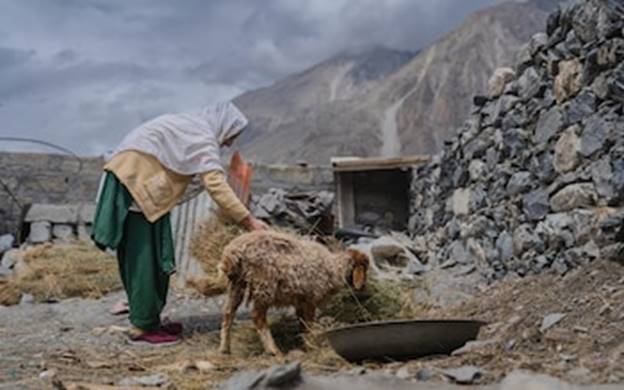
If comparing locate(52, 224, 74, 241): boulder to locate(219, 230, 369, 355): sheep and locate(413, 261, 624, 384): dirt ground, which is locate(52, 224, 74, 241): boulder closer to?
locate(219, 230, 369, 355): sheep

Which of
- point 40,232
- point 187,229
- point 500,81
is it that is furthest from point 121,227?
point 40,232

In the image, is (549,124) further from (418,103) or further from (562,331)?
(418,103)

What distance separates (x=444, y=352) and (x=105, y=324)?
2.64 metres

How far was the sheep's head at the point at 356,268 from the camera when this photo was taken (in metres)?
3.80

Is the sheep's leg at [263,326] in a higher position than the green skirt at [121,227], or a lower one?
lower

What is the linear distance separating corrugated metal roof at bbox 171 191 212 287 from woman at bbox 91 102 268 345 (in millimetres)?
1576

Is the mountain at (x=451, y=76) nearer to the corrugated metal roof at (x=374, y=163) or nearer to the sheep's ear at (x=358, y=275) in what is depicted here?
the corrugated metal roof at (x=374, y=163)

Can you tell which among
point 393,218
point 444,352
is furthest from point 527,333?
point 393,218

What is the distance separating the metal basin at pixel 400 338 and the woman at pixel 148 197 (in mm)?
1258

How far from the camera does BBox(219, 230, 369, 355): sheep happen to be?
Answer: 351cm

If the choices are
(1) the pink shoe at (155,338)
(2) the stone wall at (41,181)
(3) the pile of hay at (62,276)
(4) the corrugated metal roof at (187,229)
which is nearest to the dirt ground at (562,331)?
(1) the pink shoe at (155,338)

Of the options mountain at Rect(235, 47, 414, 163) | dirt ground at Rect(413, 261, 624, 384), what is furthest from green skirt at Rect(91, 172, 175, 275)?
mountain at Rect(235, 47, 414, 163)

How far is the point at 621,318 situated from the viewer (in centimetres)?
284

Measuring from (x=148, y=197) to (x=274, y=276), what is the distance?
103 centimetres
